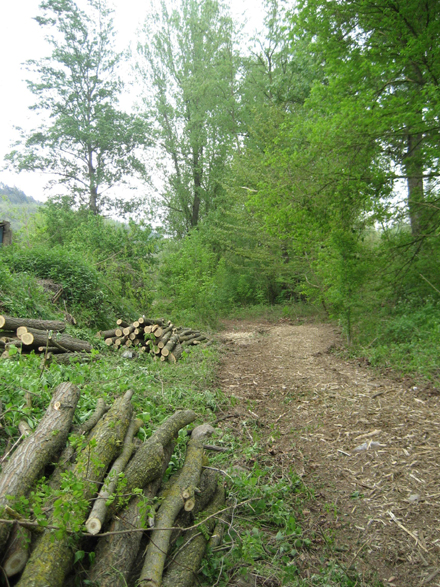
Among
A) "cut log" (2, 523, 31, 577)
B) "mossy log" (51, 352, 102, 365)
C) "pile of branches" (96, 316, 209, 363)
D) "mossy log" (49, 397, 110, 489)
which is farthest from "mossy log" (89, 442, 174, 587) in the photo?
"pile of branches" (96, 316, 209, 363)

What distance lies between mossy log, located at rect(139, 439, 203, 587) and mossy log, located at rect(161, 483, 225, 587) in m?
0.10

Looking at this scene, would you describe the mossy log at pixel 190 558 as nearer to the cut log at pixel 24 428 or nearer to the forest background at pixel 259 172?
the cut log at pixel 24 428

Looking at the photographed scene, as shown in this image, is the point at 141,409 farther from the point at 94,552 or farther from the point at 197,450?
the point at 94,552

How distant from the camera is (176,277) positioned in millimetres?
Answer: 13977

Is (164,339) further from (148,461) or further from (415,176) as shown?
(415,176)

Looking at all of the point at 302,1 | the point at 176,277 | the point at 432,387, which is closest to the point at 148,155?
the point at 176,277

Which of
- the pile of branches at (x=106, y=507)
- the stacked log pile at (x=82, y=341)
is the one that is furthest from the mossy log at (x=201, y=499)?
the stacked log pile at (x=82, y=341)

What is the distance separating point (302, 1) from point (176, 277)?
860 cm

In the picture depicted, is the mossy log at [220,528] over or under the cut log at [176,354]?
under

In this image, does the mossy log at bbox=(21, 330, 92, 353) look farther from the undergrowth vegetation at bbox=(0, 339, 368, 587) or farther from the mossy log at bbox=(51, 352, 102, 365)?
the undergrowth vegetation at bbox=(0, 339, 368, 587)

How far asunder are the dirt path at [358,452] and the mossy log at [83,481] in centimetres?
161

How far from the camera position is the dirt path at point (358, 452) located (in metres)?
2.95

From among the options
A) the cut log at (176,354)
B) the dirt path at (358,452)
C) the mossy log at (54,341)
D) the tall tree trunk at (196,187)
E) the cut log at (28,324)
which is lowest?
the dirt path at (358,452)

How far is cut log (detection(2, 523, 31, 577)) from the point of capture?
2.06 meters
